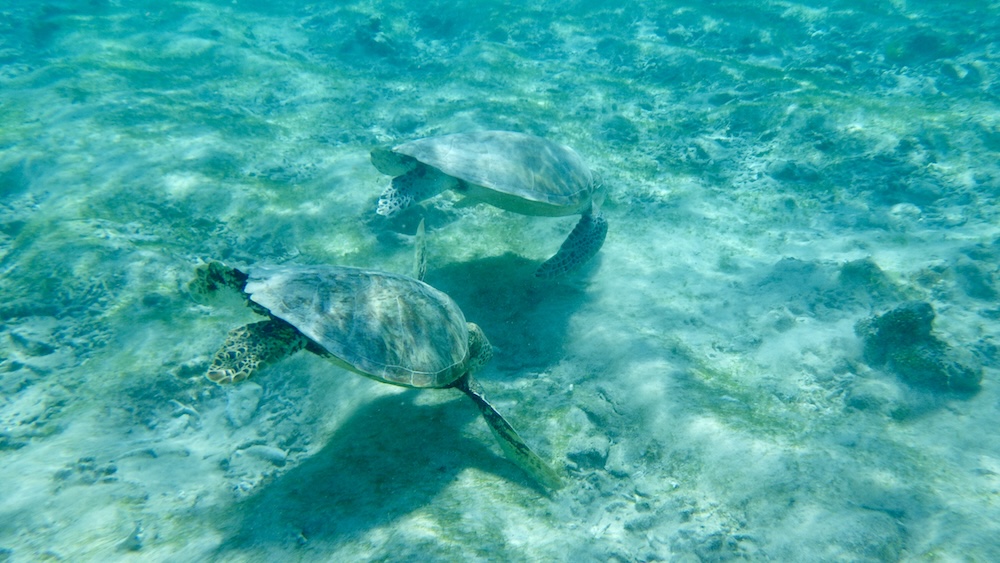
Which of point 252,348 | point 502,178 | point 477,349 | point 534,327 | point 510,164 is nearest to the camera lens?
point 252,348

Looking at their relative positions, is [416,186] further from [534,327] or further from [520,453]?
[520,453]

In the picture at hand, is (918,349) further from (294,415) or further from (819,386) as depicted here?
(294,415)

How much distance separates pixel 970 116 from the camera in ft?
27.4

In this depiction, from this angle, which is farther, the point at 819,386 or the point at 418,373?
the point at 819,386

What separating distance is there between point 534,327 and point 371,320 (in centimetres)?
220

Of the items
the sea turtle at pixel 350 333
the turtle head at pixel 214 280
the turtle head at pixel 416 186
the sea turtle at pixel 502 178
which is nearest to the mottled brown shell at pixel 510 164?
the sea turtle at pixel 502 178

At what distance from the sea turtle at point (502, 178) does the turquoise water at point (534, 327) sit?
520 millimetres

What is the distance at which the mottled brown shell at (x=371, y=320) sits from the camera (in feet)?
10.7

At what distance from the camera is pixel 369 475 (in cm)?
342

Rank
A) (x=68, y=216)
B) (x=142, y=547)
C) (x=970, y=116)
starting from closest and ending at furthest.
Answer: (x=142, y=547) < (x=68, y=216) < (x=970, y=116)

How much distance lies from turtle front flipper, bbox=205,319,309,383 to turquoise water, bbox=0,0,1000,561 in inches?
28.8

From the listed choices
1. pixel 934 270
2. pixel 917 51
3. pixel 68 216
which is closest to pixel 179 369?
pixel 68 216

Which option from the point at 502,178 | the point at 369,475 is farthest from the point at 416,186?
the point at 369,475

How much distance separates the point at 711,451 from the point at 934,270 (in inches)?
174
